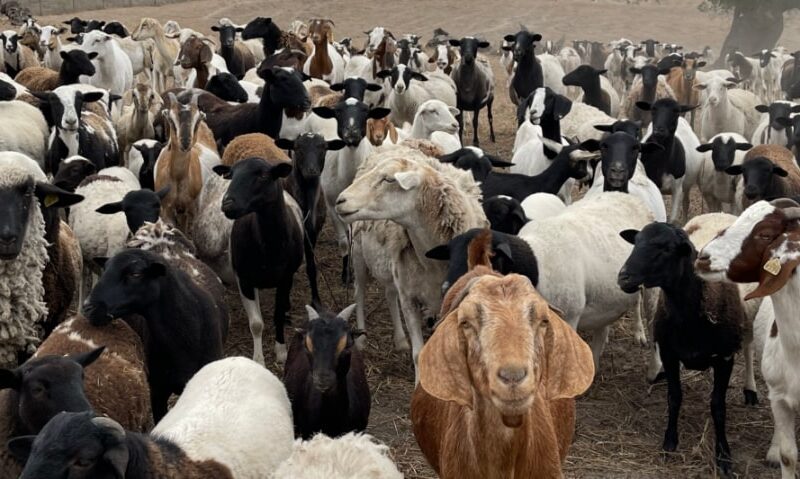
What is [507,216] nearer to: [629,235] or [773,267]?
[629,235]

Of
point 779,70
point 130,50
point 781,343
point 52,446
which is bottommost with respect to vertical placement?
point 779,70

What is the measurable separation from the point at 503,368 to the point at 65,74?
10552mm

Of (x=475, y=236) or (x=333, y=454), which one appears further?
(x=475, y=236)

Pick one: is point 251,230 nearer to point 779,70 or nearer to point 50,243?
point 50,243

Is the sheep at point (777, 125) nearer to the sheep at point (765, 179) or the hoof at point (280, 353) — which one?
the sheep at point (765, 179)

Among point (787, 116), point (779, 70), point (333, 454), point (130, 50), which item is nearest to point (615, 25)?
point (779, 70)

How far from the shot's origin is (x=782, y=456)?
508cm

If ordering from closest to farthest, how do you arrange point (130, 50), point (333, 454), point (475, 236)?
point (333, 454) → point (475, 236) → point (130, 50)

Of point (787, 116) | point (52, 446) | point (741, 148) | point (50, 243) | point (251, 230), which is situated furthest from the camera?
point (787, 116)

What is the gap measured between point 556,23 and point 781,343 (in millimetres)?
42872

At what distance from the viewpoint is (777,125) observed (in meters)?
11.7

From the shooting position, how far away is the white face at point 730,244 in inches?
192

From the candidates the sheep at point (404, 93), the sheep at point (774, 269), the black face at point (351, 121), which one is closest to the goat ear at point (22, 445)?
the sheep at point (774, 269)

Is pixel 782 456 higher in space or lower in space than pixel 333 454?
lower
